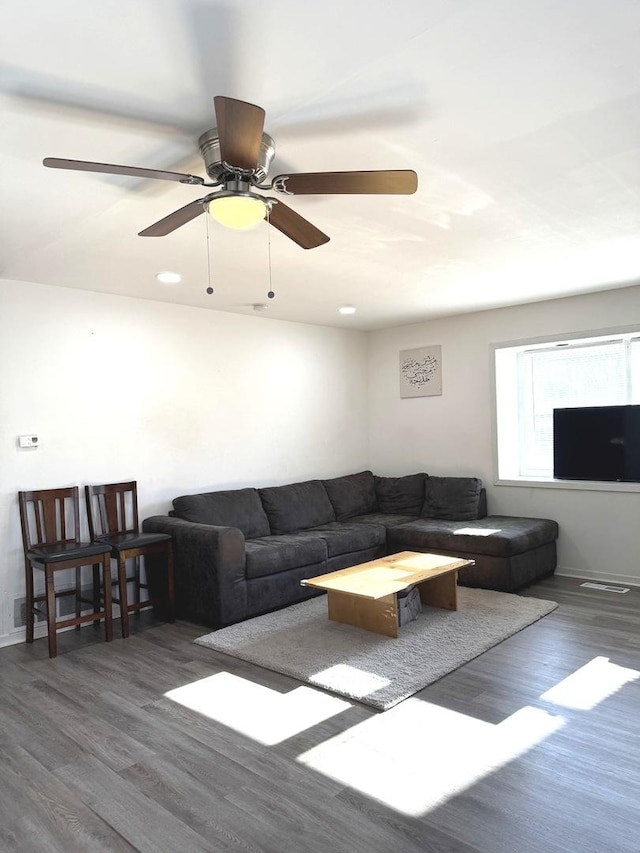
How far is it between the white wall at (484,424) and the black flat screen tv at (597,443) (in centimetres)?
18

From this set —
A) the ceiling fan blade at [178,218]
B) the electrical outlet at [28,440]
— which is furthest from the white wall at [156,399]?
the ceiling fan blade at [178,218]

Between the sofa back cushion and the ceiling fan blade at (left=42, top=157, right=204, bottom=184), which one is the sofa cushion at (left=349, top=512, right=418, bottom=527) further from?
the ceiling fan blade at (left=42, top=157, right=204, bottom=184)

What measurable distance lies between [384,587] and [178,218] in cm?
240

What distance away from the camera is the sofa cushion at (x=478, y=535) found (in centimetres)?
470

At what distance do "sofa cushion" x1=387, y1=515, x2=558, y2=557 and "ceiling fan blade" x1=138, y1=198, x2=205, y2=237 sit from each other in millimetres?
3412

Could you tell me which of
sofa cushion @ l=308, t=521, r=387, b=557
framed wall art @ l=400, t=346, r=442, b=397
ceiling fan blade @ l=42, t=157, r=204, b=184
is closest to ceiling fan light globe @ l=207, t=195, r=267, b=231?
ceiling fan blade @ l=42, t=157, r=204, b=184

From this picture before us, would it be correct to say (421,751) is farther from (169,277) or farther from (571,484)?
(571,484)

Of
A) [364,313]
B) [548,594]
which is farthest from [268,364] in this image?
[548,594]

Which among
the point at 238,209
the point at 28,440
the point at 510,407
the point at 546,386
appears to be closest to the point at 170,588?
the point at 28,440

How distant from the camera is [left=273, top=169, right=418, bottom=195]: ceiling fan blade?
2062mm

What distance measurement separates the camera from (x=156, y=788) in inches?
88.7

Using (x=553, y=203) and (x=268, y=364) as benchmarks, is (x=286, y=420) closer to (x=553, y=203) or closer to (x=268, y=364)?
(x=268, y=364)

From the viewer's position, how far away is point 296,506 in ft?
17.8

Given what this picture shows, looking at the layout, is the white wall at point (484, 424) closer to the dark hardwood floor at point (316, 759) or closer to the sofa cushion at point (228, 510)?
the dark hardwood floor at point (316, 759)
